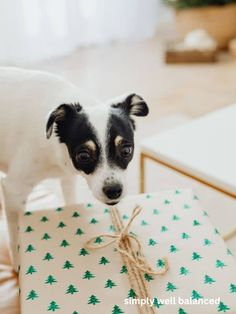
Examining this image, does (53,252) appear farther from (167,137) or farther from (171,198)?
(167,137)

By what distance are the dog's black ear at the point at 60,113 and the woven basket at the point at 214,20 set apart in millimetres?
2721

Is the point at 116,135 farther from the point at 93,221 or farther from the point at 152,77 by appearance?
the point at 152,77

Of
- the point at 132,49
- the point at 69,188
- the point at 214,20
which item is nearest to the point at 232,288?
the point at 69,188

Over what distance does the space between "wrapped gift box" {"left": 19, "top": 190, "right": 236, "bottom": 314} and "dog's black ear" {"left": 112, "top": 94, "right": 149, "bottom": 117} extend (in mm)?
192

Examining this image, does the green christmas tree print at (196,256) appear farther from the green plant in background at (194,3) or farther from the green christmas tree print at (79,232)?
the green plant in background at (194,3)

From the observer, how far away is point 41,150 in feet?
3.33

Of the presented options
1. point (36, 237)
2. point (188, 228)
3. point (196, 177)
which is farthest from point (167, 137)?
point (36, 237)

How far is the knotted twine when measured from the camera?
0.78 meters

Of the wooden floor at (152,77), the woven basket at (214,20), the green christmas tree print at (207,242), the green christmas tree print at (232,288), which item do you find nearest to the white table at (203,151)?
the green christmas tree print at (207,242)

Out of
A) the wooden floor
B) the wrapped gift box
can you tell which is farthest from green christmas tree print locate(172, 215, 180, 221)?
the wooden floor

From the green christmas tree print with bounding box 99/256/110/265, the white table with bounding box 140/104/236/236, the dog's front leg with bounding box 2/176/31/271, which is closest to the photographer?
the green christmas tree print with bounding box 99/256/110/265

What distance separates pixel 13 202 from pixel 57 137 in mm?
224

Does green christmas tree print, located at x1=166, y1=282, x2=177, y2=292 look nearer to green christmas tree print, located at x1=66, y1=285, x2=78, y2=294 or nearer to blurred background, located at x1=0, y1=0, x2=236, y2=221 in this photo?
green christmas tree print, located at x1=66, y1=285, x2=78, y2=294

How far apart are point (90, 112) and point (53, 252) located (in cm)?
28
